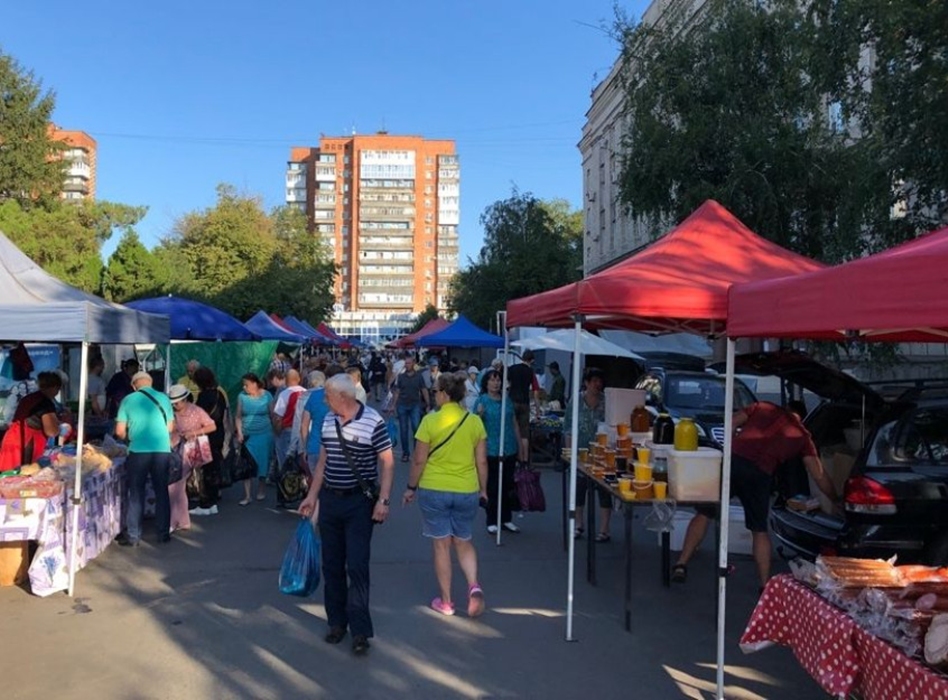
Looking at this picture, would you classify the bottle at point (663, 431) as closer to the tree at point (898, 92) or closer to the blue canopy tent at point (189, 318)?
the tree at point (898, 92)

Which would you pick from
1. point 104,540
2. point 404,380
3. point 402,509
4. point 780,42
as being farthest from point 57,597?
point 780,42

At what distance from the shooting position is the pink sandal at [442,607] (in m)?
6.07

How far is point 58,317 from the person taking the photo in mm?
6203

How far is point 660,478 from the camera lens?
573 cm

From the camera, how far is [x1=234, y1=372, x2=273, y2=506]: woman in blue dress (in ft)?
33.4

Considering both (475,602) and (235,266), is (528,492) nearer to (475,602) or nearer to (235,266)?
(475,602)

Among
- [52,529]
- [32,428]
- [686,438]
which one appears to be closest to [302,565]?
[52,529]

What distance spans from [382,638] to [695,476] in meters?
2.36

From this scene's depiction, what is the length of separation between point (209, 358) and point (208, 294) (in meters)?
16.9

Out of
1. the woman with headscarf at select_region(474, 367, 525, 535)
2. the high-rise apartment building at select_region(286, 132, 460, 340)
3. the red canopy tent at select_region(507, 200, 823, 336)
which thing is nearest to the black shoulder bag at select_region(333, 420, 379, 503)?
the red canopy tent at select_region(507, 200, 823, 336)

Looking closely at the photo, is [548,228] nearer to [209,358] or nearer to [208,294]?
[208,294]

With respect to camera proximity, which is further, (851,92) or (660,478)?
(851,92)

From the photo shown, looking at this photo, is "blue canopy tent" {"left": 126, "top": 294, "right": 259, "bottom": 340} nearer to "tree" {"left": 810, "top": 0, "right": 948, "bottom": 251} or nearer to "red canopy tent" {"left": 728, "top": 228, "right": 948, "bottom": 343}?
"tree" {"left": 810, "top": 0, "right": 948, "bottom": 251}

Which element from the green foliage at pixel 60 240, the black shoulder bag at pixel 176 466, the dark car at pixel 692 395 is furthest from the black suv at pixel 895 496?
the green foliage at pixel 60 240
